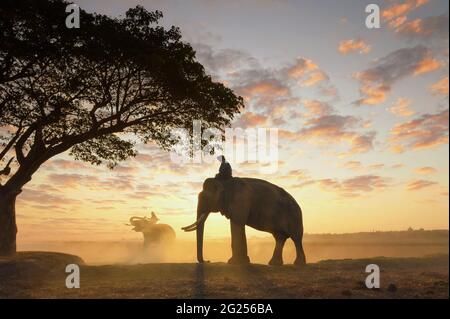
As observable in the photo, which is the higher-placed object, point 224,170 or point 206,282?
point 224,170

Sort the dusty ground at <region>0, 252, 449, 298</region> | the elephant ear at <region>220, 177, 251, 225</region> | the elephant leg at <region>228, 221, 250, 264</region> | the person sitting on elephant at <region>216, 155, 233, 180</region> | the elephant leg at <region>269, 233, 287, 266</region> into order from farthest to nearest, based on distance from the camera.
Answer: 1. the elephant leg at <region>269, 233, 287, 266</region>
2. the person sitting on elephant at <region>216, 155, 233, 180</region>
3. the elephant ear at <region>220, 177, 251, 225</region>
4. the elephant leg at <region>228, 221, 250, 264</region>
5. the dusty ground at <region>0, 252, 449, 298</region>

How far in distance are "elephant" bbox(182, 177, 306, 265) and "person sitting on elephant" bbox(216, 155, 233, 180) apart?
0.49 feet

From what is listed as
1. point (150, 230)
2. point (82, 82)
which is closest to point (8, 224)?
point (82, 82)

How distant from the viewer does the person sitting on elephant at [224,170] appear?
16.4 metres

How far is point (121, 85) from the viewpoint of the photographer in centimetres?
2036

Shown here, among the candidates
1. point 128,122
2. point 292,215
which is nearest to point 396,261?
point 292,215

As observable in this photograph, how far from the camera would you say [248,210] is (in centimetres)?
1634

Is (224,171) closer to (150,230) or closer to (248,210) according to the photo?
(248,210)

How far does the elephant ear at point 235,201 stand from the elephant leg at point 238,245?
0.22 metres

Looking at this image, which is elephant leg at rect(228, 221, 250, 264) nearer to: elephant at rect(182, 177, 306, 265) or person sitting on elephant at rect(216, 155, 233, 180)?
elephant at rect(182, 177, 306, 265)

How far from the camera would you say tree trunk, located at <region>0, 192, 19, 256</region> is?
19.3 m

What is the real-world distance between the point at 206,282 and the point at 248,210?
5.15m

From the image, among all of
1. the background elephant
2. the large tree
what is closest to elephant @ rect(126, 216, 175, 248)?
the background elephant
